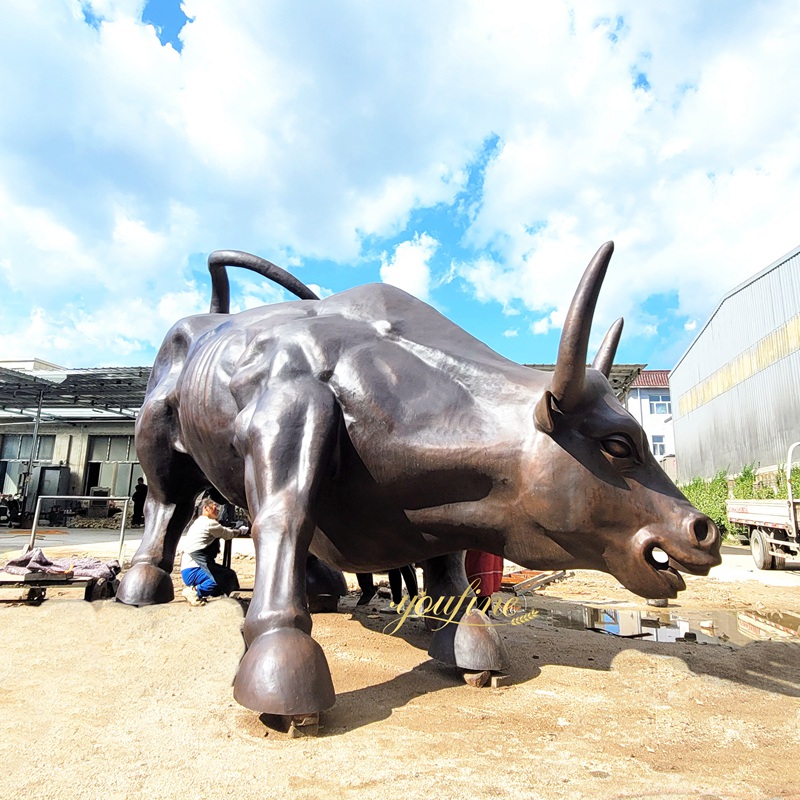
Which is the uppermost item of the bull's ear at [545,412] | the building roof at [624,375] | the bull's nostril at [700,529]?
the building roof at [624,375]

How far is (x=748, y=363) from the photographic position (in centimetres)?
1866

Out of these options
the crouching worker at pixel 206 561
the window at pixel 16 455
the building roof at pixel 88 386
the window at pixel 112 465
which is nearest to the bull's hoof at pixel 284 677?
the crouching worker at pixel 206 561

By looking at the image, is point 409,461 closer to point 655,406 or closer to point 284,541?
point 284,541

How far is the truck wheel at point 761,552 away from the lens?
9.53m

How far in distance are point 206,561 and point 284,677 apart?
3602 millimetres

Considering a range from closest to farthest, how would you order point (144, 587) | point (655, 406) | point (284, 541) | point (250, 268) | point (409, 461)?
1. point (284, 541)
2. point (409, 461)
3. point (144, 587)
4. point (250, 268)
5. point (655, 406)

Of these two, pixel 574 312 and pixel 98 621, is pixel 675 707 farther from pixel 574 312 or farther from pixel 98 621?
pixel 98 621

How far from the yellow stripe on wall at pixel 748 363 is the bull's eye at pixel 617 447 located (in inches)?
644

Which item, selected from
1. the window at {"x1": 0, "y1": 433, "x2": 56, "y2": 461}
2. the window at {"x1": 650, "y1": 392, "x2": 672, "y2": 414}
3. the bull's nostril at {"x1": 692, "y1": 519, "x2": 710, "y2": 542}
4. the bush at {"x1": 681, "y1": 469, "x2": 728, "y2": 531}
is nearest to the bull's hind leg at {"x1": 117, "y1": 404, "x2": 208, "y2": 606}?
the bull's nostril at {"x1": 692, "y1": 519, "x2": 710, "y2": 542}

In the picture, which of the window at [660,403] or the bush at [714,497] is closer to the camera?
the bush at [714,497]

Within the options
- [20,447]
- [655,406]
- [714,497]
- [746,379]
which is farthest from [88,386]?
[655,406]

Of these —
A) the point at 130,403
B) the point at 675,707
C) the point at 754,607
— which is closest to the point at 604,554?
the point at 675,707

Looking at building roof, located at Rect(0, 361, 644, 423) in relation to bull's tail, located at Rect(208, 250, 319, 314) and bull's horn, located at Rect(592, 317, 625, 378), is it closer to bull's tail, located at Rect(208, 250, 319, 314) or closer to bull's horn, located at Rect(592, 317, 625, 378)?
bull's tail, located at Rect(208, 250, 319, 314)

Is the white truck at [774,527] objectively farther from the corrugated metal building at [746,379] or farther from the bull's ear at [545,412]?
the bull's ear at [545,412]
